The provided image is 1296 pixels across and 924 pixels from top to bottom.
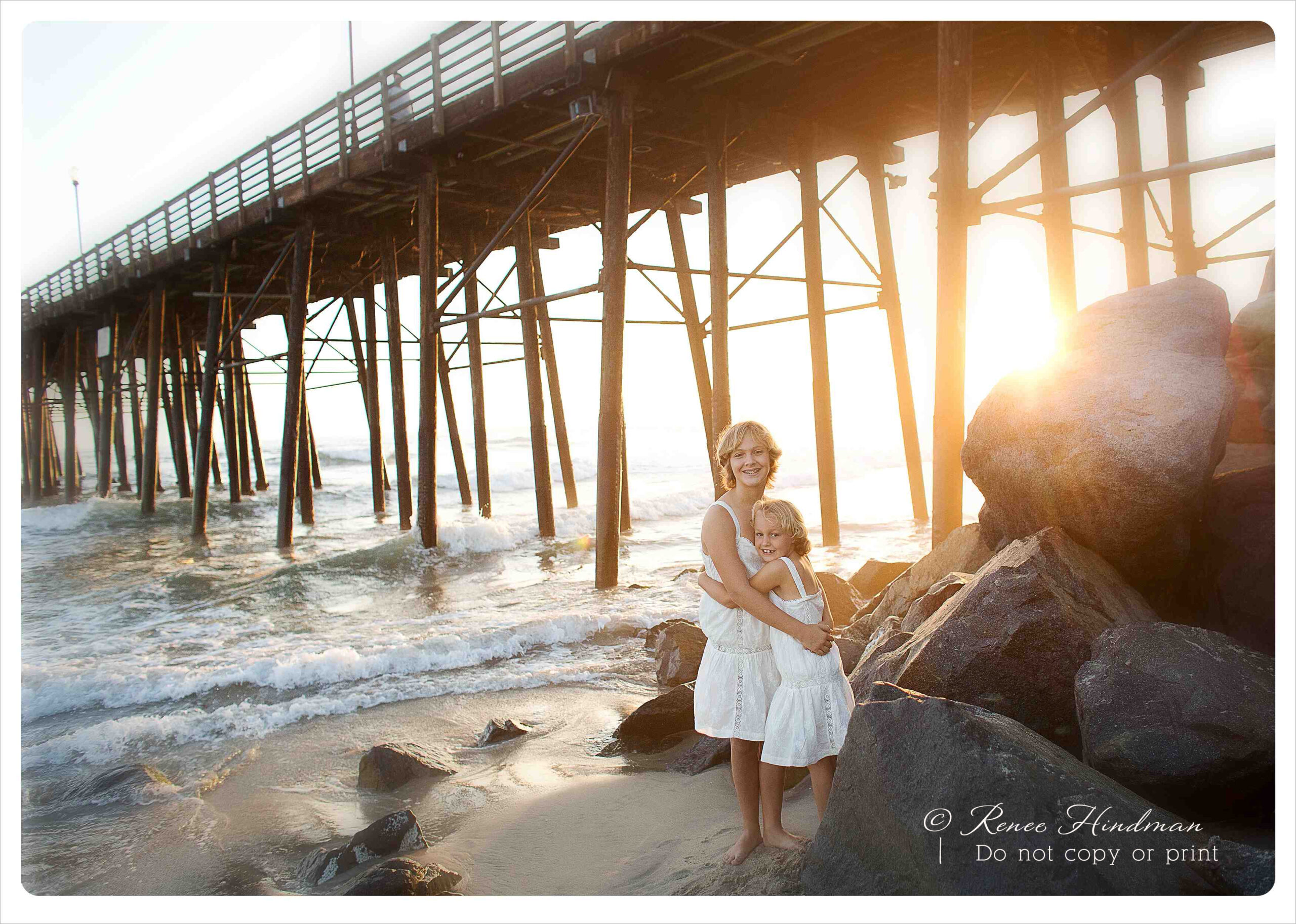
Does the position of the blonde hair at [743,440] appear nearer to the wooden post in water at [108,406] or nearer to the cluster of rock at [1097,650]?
the cluster of rock at [1097,650]

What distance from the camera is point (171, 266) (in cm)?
1452

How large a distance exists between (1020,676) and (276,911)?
2.40m

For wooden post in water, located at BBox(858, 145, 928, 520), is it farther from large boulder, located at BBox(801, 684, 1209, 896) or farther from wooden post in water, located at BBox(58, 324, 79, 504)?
wooden post in water, located at BBox(58, 324, 79, 504)

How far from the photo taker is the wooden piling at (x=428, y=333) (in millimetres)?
9305

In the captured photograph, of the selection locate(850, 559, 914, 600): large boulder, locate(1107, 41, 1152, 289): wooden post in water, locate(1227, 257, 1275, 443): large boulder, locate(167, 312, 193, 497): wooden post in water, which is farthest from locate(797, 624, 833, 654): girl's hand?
locate(167, 312, 193, 497): wooden post in water

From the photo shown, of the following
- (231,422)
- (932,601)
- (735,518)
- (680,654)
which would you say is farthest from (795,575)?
(231,422)

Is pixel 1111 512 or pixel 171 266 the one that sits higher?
pixel 171 266

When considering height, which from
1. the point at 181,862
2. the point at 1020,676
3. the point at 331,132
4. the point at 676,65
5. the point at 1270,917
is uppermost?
the point at 331,132

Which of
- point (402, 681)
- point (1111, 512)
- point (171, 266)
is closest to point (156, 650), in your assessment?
point (402, 681)

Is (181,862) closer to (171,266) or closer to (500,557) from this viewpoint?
(500,557)

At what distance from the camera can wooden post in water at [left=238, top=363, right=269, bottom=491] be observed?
19953 mm

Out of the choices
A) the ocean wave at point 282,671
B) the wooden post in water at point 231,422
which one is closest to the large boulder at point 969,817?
the ocean wave at point 282,671

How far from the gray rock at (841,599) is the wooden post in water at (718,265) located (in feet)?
7.36

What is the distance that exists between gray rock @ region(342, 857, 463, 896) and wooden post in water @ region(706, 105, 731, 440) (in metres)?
5.60
